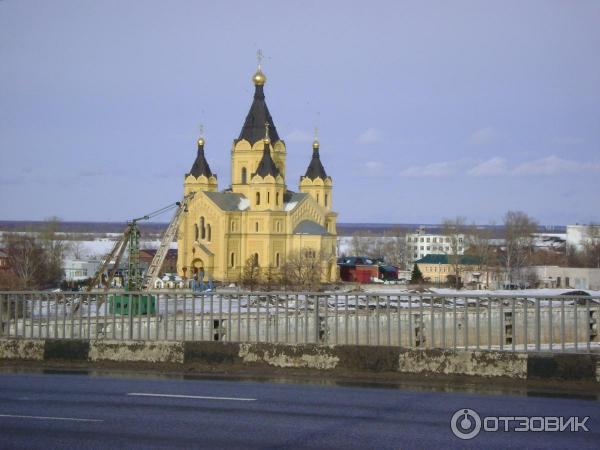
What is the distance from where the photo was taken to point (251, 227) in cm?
8225

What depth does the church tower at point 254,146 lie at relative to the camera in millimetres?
85312

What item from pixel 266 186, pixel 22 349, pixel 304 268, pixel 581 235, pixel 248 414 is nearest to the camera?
pixel 248 414

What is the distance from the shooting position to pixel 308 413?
41.0ft

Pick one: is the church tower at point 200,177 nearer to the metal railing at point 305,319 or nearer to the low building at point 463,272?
the low building at point 463,272

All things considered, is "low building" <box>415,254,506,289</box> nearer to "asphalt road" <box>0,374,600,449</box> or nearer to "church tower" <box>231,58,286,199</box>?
"church tower" <box>231,58,286,199</box>

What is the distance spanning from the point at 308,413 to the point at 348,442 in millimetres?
1753

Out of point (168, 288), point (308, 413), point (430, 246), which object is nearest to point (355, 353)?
point (308, 413)

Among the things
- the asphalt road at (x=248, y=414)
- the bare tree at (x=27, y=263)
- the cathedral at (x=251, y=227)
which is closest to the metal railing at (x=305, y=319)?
the asphalt road at (x=248, y=414)

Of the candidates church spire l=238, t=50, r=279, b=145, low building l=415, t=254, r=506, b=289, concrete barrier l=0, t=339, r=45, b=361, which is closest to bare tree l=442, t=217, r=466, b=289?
low building l=415, t=254, r=506, b=289

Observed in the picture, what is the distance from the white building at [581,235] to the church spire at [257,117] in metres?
56.2

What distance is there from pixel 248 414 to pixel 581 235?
144m

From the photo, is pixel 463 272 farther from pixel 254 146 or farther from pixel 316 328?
pixel 316 328

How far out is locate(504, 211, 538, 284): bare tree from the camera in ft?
303

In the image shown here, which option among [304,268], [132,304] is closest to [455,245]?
[304,268]
